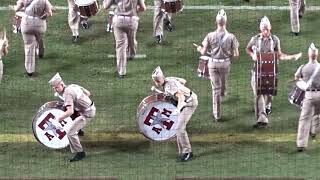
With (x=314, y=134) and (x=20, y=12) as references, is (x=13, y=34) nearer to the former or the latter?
(x=20, y=12)

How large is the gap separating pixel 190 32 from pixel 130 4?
2.11m

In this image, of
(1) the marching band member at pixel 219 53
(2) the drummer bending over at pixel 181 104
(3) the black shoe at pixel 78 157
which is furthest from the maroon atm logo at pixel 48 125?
(1) the marching band member at pixel 219 53

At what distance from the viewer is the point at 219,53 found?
53.3 feet

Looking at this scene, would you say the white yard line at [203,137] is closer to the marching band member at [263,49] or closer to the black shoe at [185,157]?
the marching band member at [263,49]

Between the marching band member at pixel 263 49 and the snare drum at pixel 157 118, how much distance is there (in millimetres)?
1472

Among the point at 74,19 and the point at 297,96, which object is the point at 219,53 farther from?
the point at 74,19

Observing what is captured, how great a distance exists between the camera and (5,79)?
58.9 feet

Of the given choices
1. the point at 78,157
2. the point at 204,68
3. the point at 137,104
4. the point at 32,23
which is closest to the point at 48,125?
the point at 78,157

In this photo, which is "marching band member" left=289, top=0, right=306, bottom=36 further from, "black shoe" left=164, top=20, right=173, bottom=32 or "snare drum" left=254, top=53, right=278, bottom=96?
"snare drum" left=254, top=53, right=278, bottom=96

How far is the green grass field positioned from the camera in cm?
1504

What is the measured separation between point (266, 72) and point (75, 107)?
2.76 metres

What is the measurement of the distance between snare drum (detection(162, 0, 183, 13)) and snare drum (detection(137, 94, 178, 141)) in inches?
148

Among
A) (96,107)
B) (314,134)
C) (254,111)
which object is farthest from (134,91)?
(314,134)

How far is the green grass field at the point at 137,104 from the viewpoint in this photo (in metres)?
15.0
